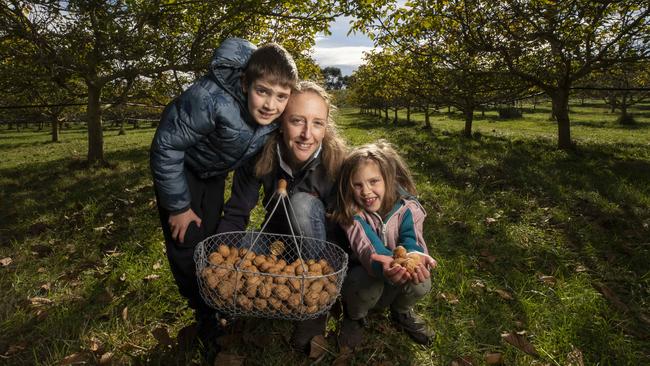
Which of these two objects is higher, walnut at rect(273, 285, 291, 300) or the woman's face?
the woman's face

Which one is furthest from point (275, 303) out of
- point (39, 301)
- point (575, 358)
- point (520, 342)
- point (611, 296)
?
point (611, 296)

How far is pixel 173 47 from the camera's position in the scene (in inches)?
299

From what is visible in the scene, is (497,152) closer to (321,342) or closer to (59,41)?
(321,342)

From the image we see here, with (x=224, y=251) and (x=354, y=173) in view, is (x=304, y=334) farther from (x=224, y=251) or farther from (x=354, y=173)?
(x=354, y=173)

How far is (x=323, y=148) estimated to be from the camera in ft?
8.89

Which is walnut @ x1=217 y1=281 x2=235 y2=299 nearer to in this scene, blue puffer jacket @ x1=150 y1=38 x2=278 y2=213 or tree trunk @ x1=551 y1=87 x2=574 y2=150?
blue puffer jacket @ x1=150 y1=38 x2=278 y2=213

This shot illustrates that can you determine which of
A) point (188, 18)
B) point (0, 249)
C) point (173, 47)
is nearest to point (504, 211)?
point (0, 249)

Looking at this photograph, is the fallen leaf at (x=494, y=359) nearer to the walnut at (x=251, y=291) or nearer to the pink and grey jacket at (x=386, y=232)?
the pink and grey jacket at (x=386, y=232)

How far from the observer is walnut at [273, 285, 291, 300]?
193cm

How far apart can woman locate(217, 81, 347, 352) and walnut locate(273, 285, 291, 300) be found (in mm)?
540

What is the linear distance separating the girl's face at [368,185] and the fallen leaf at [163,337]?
154 cm

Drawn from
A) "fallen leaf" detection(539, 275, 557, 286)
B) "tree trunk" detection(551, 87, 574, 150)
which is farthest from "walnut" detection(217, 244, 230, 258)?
"tree trunk" detection(551, 87, 574, 150)

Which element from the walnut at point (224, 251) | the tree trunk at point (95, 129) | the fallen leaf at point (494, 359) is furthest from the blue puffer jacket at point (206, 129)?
the tree trunk at point (95, 129)

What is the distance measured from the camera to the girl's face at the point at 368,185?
8.36ft
